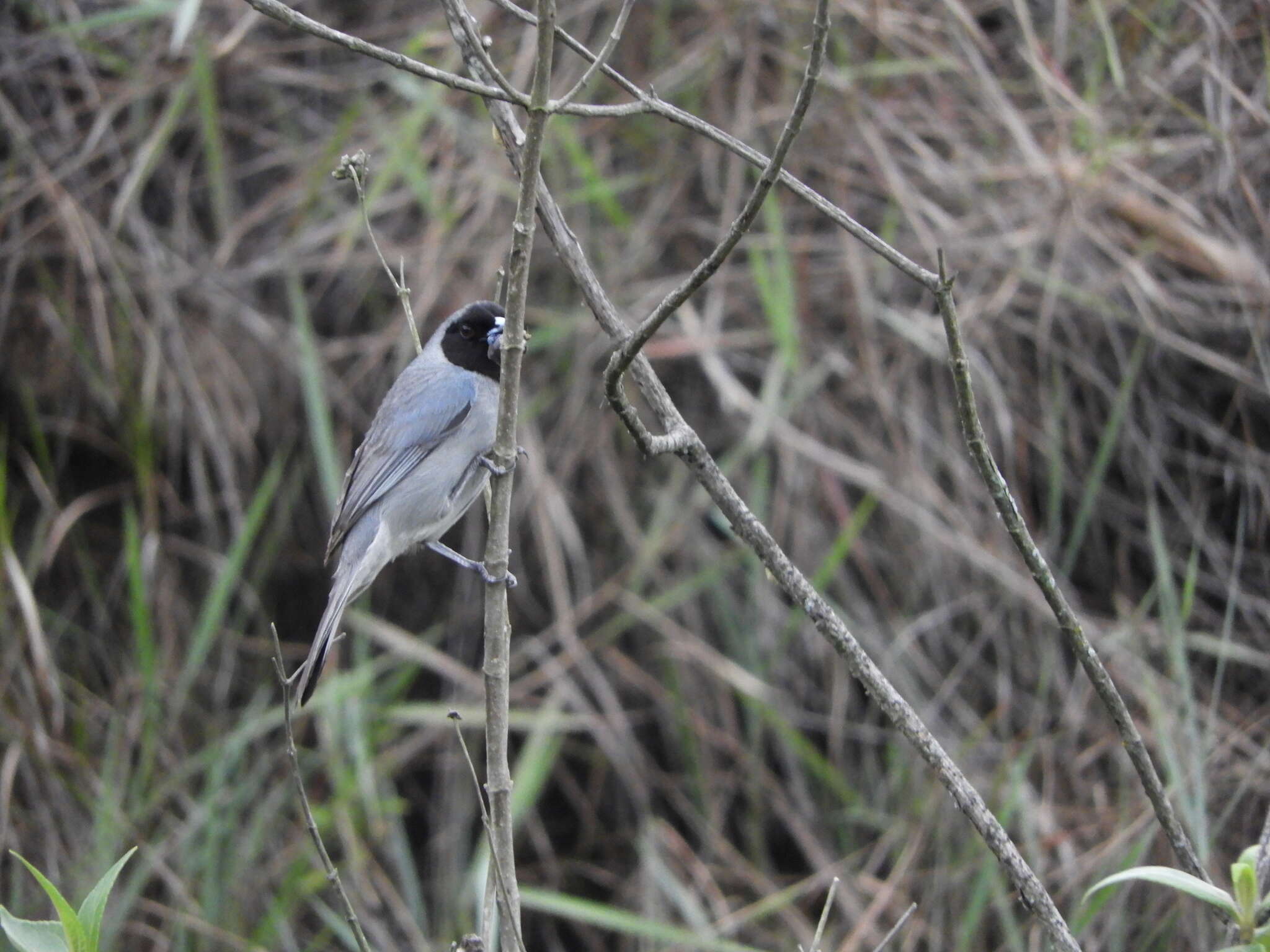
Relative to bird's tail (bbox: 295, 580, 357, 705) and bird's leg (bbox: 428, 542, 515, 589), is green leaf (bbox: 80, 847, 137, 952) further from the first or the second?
bird's tail (bbox: 295, 580, 357, 705)

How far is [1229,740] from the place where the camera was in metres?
3.63

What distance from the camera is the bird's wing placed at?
3.54 metres

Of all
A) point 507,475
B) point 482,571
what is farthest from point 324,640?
point 507,475

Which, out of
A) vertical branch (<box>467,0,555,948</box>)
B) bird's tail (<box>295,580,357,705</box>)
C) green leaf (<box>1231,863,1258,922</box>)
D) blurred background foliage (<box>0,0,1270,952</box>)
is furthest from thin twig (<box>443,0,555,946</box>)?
blurred background foliage (<box>0,0,1270,952</box>)

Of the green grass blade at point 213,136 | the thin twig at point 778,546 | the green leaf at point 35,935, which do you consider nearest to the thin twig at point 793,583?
the thin twig at point 778,546

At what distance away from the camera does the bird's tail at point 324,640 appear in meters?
2.68

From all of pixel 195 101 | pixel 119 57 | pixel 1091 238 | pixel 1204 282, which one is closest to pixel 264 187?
pixel 195 101

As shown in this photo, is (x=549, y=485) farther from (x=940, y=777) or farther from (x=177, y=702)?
(x=940, y=777)

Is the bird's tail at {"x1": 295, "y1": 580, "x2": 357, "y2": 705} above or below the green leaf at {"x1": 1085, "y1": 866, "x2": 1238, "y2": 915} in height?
below

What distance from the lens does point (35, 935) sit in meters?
1.65

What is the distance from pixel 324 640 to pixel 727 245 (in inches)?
61.4

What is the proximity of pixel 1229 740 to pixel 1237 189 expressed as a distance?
1.76 meters

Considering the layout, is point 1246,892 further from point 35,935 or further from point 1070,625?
point 35,935

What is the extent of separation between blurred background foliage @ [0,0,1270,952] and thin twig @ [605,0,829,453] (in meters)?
2.09
